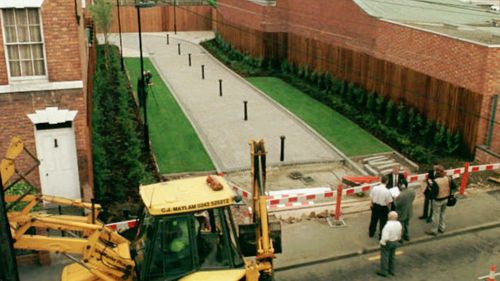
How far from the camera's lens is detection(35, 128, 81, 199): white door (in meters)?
15.6

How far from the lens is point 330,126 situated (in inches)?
966

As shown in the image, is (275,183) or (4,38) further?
(275,183)

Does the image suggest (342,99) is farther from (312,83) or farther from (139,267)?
(139,267)

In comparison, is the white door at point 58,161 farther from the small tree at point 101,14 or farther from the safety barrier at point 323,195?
the small tree at point 101,14

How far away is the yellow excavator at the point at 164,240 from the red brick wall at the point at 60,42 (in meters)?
5.87

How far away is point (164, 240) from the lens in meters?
9.12

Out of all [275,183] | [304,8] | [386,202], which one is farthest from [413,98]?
[304,8]

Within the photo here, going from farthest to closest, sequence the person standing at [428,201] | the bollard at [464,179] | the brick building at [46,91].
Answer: the bollard at [464,179], the person standing at [428,201], the brick building at [46,91]

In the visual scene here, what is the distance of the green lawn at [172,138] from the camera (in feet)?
65.1

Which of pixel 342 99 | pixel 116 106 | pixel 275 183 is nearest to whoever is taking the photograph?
pixel 275 183

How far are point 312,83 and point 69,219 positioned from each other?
22692 millimetres

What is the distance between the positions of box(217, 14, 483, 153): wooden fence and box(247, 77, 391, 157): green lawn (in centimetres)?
199

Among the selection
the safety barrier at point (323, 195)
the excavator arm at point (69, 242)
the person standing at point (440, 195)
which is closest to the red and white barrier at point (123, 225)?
the safety barrier at point (323, 195)

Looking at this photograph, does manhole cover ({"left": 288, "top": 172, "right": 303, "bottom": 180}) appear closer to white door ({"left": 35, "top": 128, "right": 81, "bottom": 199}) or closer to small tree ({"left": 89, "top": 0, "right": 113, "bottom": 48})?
white door ({"left": 35, "top": 128, "right": 81, "bottom": 199})
